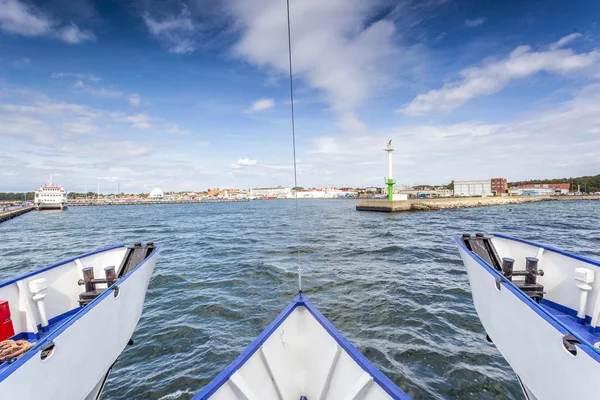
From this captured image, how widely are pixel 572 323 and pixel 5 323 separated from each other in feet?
30.8

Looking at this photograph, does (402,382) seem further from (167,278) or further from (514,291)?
(167,278)

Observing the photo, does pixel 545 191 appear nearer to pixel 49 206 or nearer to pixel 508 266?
pixel 508 266

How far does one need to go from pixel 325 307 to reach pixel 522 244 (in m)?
5.16

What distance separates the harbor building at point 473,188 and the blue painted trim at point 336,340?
118320mm

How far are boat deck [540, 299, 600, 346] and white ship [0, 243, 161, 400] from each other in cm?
667

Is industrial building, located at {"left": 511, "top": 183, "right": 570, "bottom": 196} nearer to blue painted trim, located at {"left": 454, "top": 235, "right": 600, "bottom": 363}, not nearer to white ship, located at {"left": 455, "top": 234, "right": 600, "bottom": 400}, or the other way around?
white ship, located at {"left": 455, "top": 234, "right": 600, "bottom": 400}

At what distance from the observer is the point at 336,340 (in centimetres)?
318

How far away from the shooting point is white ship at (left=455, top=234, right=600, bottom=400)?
2.67 m

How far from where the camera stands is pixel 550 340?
2971mm

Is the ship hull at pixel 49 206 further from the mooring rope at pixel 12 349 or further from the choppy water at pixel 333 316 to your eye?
the mooring rope at pixel 12 349

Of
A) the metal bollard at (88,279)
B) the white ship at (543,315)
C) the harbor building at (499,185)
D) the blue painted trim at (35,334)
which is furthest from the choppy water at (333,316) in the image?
the harbor building at (499,185)

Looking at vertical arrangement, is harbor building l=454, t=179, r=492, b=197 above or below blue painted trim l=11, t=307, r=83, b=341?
above

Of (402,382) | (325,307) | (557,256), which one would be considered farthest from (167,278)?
(557,256)

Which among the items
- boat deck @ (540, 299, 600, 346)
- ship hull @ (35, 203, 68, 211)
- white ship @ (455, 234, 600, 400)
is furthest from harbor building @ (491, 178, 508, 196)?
ship hull @ (35, 203, 68, 211)
